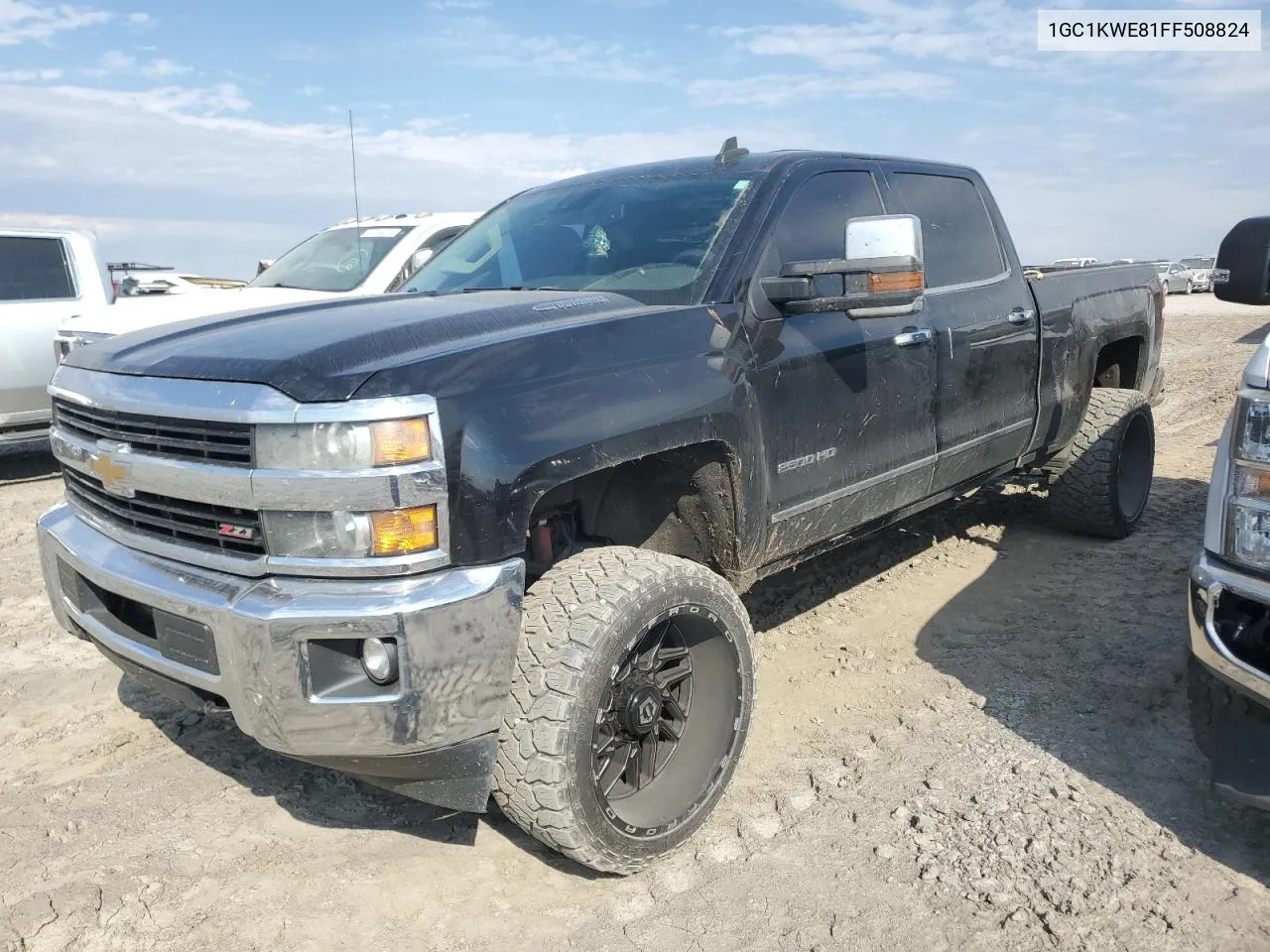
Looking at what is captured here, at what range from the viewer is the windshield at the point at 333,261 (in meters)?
7.44

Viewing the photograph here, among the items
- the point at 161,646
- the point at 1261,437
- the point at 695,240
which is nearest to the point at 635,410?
the point at 695,240

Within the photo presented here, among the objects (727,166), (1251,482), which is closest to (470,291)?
(727,166)

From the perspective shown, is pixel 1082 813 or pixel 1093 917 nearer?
pixel 1093 917

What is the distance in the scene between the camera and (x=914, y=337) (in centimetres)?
371

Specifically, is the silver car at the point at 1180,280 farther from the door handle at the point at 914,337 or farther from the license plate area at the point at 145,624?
the license plate area at the point at 145,624

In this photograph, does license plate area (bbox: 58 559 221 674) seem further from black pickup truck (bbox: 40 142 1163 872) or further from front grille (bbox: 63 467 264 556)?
front grille (bbox: 63 467 264 556)

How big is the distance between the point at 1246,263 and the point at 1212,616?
3.82 feet

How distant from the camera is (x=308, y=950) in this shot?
2.37m

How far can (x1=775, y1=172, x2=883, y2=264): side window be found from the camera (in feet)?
11.0

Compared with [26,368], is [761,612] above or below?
below

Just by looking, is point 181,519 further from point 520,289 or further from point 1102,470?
point 1102,470

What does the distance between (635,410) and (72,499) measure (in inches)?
68.4

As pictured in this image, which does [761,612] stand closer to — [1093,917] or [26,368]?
[1093,917]

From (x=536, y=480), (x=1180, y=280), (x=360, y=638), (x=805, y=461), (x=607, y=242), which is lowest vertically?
(x=1180, y=280)
